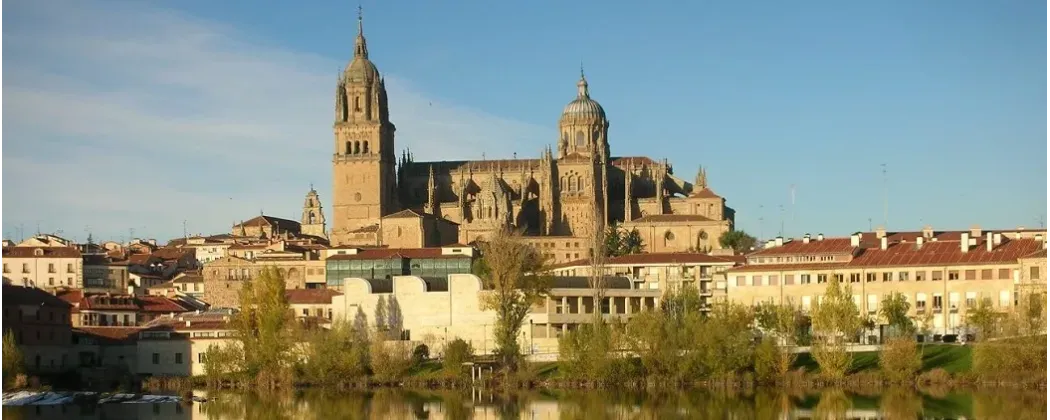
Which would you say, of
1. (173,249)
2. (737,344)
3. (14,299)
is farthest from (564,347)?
(173,249)

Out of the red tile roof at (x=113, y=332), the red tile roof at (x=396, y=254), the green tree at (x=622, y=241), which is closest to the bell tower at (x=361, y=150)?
the green tree at (x=622, y=241)

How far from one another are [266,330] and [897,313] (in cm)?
2314

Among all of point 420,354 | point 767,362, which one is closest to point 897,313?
point 767,362

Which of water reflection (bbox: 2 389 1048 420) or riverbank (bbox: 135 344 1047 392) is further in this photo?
riverbank (bbox: 135 344 1047 392)

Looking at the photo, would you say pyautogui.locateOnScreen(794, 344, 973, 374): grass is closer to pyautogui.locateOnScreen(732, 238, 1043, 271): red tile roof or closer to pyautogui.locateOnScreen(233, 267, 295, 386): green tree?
pyautogui.locateOnScreen(732, 238, 1043, 271): red tile roof

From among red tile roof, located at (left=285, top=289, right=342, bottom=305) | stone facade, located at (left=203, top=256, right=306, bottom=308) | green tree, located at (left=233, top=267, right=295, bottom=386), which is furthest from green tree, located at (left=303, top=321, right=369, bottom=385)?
stone facade, located at (left=203, top=256, right=306, bottom=308)

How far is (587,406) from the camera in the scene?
52.6m

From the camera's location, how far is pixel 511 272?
69688 millimetres

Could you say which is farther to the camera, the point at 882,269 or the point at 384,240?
the point at 384,240

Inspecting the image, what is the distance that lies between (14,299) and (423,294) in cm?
1638

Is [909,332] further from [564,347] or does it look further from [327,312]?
[327,312]

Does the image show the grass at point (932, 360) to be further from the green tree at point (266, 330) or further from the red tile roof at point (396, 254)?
the red tile roof at point (396, 254)

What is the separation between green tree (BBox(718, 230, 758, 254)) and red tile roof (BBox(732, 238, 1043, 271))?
3314 cm

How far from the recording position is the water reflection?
48562 millimetres
